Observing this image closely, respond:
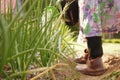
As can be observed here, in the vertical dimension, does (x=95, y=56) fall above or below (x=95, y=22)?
below

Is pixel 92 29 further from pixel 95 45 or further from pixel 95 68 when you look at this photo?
pixel 95 68

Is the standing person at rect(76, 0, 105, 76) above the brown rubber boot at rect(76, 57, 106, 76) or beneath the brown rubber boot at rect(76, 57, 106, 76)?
above

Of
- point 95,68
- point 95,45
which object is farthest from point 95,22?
point 95,68

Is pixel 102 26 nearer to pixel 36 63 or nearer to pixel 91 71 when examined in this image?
pixel 91 71

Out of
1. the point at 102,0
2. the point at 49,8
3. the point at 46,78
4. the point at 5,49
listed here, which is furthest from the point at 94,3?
the point at 5,49

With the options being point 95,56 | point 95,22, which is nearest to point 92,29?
point 95,22

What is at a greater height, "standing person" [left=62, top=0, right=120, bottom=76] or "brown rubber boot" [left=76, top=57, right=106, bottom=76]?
"standing person" [left=62, top=0, right=120, bottom=76]

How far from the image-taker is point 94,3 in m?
2.42

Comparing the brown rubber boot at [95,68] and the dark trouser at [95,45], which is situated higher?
the dark trouser at [95,45]

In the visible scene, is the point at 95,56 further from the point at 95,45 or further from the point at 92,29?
the point at 92,29

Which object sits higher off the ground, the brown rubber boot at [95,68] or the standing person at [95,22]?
the standing person at [95,22]

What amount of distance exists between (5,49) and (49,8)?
744mm

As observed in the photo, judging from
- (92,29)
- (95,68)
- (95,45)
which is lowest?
(95,68)

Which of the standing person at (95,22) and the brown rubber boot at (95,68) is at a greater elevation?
the standing person at (95,22)
